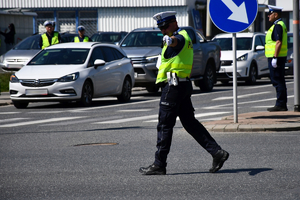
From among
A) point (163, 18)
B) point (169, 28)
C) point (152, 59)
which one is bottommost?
point (152, 59)

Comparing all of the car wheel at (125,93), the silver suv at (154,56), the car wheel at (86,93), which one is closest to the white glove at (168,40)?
the car wheel at (86,93)

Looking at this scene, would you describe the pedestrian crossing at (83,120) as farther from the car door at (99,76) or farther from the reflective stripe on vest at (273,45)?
the car door at (99,76)

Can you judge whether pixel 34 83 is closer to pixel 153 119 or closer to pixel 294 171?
pixel 153 119

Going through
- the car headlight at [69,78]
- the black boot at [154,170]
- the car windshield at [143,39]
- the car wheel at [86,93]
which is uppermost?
the car windshield at [143,39]

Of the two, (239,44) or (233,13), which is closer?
(233,13)

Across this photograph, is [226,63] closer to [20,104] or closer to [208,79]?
[208,79]

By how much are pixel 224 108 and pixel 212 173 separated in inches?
302

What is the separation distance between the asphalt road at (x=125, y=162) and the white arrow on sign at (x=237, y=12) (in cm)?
203

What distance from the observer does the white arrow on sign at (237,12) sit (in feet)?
34.8

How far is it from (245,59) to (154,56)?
16.4 ft

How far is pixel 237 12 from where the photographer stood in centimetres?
1062

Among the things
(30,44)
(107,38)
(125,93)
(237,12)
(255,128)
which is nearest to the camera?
(255,128)

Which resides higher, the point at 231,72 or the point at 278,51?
the point at 278,51

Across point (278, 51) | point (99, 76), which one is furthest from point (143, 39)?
point (278, 51)
